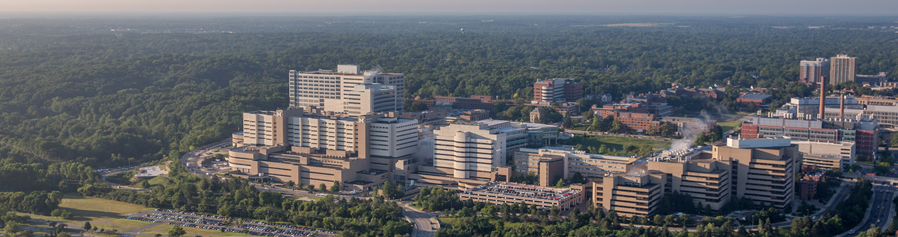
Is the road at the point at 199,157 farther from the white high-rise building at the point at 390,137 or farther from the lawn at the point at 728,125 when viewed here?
the lawn at the point at 728,125

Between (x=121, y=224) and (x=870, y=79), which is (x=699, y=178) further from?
(x=870, y=79)

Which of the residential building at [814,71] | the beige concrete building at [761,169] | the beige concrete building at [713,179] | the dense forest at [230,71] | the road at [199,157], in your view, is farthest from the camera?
the residential building at [814,71]

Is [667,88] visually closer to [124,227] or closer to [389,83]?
[389,83]

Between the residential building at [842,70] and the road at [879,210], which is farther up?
the residential building at [842,70]

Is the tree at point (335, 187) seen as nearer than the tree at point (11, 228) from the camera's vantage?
No

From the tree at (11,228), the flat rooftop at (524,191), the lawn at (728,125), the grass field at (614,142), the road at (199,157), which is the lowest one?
the tree at (11,228)

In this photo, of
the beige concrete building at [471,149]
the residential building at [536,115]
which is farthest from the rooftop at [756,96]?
the beige concrete building at [471,149]

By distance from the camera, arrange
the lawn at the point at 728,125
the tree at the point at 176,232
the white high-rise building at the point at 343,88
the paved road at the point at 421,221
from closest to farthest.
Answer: the tree at the point at 176,232 → the paved road at the point at 421,221 → the white high-rise building at the point at 343,88 → the lawn at the point at 728,125

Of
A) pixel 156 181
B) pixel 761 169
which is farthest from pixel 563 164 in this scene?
pixel 156 181
